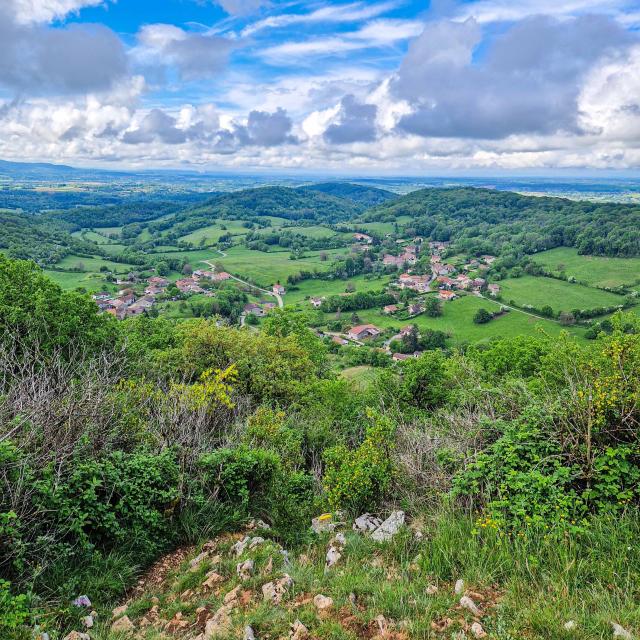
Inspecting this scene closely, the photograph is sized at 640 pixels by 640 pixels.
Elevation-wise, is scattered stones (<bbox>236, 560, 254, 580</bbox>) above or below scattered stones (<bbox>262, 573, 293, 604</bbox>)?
below

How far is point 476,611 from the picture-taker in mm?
4570

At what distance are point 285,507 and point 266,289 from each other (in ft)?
324

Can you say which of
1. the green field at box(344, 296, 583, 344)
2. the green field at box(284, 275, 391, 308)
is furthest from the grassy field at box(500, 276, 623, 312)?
the green field at box(284, 275, 391, 308)

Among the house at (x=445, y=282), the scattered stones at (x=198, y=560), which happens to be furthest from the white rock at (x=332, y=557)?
the house at (x=445, y=282)

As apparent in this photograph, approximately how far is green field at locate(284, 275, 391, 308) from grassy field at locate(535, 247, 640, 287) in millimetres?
45978

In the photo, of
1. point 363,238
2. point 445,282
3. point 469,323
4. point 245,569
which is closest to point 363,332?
point 469,323

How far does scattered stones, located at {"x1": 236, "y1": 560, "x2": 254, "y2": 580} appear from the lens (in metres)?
5.59

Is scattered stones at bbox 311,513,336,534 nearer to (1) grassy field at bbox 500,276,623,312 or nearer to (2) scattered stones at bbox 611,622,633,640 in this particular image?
(2) scattered stones at bbox 611,622,633,640

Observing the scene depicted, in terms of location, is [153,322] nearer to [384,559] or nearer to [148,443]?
[148,443]

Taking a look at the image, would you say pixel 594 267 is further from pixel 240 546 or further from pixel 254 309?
pixel 240 546

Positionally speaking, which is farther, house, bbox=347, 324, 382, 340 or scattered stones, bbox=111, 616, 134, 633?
house, bbox=347, 324, 382, 340

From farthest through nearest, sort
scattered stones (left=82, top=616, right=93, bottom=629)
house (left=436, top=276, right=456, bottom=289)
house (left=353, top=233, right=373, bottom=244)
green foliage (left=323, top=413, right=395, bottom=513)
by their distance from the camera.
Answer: house (left=353, top=233, right=373, bottom=244) → house (left=436, top=276, right=456, bottom=289) → green foliage (left=323, top=413, right=395, bottom=513) → scattered stones (left=82, top=616, right=93, bottom=629)

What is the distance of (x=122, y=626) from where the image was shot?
4.94m

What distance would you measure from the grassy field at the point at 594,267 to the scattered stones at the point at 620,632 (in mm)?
104573
